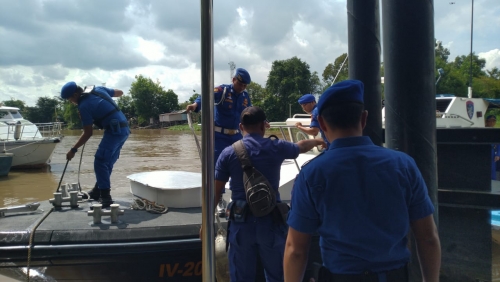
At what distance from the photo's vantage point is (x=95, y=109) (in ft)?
14.6

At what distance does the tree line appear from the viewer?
14.3 metres

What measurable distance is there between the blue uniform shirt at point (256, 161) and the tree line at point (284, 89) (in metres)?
0.94

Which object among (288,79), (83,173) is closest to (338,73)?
(83,173)

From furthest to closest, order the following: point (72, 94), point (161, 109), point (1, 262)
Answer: point (161, 109) < point (72, 94) < point (1, 262)

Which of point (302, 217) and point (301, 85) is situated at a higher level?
point (301, 85)

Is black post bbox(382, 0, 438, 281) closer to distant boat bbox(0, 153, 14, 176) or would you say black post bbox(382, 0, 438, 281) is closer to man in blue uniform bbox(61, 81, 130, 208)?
man in blue uniform bbox(61, 81, 130, 208)

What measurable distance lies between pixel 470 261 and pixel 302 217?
214 cm

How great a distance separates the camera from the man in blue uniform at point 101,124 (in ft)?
14.4

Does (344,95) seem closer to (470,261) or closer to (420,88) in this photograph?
(420,88)

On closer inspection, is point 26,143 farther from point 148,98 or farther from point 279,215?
point 148,98

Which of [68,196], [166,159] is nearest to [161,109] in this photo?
[166,159]

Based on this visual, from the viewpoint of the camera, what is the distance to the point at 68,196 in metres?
4.62

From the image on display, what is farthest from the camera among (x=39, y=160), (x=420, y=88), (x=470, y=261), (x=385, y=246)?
(x=39, y=160)

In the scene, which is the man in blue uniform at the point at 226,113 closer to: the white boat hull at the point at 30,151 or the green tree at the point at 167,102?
the white boat hull at the point at 30,151
